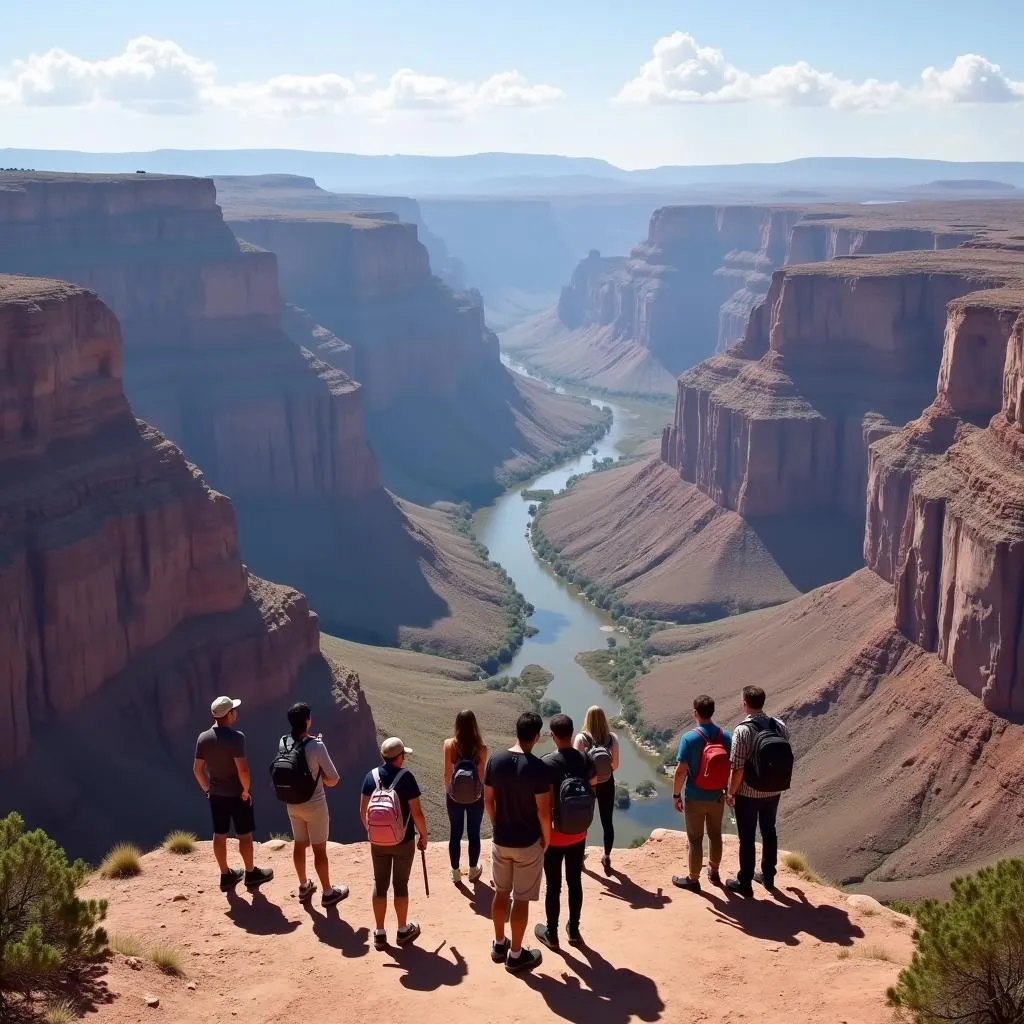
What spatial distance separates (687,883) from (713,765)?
2209 millimetres

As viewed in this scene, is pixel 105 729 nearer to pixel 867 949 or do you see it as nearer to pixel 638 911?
pixel 638 911

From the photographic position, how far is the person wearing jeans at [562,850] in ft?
50.9

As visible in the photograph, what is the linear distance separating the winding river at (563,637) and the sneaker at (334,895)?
79.7 feet

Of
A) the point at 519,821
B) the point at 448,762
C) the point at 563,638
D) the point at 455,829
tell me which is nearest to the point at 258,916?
the point at 455,829

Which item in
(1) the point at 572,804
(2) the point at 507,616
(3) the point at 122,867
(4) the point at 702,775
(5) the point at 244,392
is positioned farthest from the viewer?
(5) the point at 244,392

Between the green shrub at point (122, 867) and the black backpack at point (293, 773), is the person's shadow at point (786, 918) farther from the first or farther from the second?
the green shrub at point (122, 867)

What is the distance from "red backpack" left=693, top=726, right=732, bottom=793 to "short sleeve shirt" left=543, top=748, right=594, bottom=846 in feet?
6.96

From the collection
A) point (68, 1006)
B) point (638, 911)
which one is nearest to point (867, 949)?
point (638, 911)

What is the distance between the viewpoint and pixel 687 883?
1873cm

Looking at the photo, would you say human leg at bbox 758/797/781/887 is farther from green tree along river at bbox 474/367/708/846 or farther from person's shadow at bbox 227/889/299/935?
green tree along river at bbox 474/367/708/846

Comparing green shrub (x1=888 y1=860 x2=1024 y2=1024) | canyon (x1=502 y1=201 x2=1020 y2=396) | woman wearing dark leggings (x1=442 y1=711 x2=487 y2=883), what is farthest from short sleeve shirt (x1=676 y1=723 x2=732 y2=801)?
canyon (x1=502 y1=201 x2=1020 y2=396)

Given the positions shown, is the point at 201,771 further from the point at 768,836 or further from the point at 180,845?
the point at 768,836

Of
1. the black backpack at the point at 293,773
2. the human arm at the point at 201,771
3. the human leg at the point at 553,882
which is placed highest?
the black backpack at the point at 293,773

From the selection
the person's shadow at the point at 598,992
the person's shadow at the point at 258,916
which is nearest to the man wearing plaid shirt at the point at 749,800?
the person's shadow at the point at 598,992
